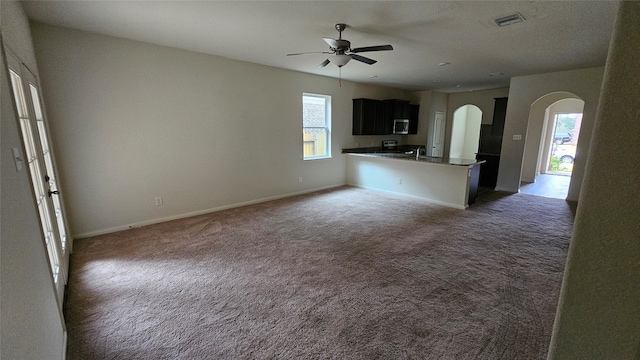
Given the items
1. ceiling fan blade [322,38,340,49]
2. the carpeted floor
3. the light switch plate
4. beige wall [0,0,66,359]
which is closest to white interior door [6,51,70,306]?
the carpeted floor

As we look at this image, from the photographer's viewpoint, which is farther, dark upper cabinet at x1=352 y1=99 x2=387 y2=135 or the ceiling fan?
dark upper cabinet at x1=352 y1=99 x2=387 y2=135

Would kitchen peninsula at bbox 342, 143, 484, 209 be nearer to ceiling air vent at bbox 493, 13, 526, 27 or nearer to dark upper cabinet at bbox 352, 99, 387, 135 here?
dark upper cabinet at bbox 352, 99, 387, 135

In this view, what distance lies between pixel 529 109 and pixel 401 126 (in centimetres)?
290

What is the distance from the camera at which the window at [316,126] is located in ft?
19.0

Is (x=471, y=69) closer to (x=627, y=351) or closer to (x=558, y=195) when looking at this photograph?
(x=558, y=195)

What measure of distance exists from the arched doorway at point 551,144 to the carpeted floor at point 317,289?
3.47 metres

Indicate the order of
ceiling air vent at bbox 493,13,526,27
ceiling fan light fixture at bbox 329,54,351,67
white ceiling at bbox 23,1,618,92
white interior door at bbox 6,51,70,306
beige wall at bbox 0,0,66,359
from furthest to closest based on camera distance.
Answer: ceiling fan light fixture at bbox 329,54,351,67 < ceiling air vent at bbox 493,13,526,27 < white ceiling at bbox 23,1,618,92 < white interior door at bbox 6,51,70,306 < beige wall at bbox 0,0,66,359

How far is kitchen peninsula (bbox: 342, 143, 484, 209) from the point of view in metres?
4.84

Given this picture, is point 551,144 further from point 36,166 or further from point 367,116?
point 36,166

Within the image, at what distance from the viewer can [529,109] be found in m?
5.57

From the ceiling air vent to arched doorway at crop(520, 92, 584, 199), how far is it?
454 centimetres

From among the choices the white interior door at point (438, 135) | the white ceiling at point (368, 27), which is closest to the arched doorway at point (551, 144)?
the white interior door at point (438, 135)

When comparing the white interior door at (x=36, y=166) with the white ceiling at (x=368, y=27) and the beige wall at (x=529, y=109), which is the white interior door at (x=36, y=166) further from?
the beige wall at (x=529, y=109)

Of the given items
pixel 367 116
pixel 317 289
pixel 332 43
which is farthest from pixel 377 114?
pixel 317 289
